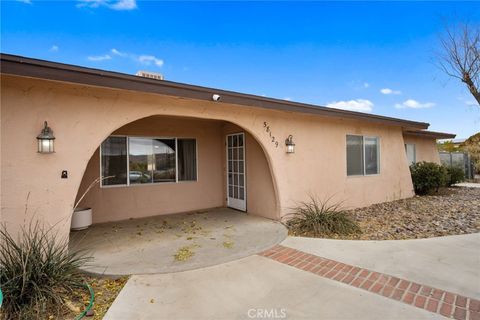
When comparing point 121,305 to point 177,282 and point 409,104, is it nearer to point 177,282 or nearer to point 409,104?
point 177,282

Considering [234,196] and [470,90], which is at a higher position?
[470,90]

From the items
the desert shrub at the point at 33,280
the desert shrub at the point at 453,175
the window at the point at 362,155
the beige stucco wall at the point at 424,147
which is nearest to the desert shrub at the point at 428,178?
the beige stucco wall at the point at 424,147

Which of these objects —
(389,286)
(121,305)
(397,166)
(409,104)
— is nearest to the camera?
(121,305)

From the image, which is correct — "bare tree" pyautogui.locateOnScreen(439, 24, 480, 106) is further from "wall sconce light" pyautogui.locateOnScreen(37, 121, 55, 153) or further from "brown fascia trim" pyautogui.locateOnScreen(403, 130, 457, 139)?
"wall sconce light" pyautogui.locateOnScreen(37, 121, 55, 153)

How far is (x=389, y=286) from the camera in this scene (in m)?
3.54

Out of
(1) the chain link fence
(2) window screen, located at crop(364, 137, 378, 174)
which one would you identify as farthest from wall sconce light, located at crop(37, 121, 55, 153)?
(1) the chain link fence

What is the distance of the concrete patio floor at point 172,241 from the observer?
4242 mm

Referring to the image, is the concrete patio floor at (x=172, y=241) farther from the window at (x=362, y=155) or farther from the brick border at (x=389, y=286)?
the window at (x=362, y=155)

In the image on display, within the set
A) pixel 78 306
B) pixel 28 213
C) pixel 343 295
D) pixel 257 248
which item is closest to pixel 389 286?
pixel 343 295

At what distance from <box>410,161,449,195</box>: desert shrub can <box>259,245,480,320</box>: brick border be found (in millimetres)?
9192

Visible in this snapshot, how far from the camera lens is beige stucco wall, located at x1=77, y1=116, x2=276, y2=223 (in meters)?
7.01

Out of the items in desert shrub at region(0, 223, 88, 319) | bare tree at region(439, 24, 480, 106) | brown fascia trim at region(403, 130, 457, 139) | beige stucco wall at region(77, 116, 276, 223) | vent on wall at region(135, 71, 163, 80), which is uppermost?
bare tree at region(439, 24, 480, 106)

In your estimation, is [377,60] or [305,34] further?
[377,60]

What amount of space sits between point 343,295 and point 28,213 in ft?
15.1
